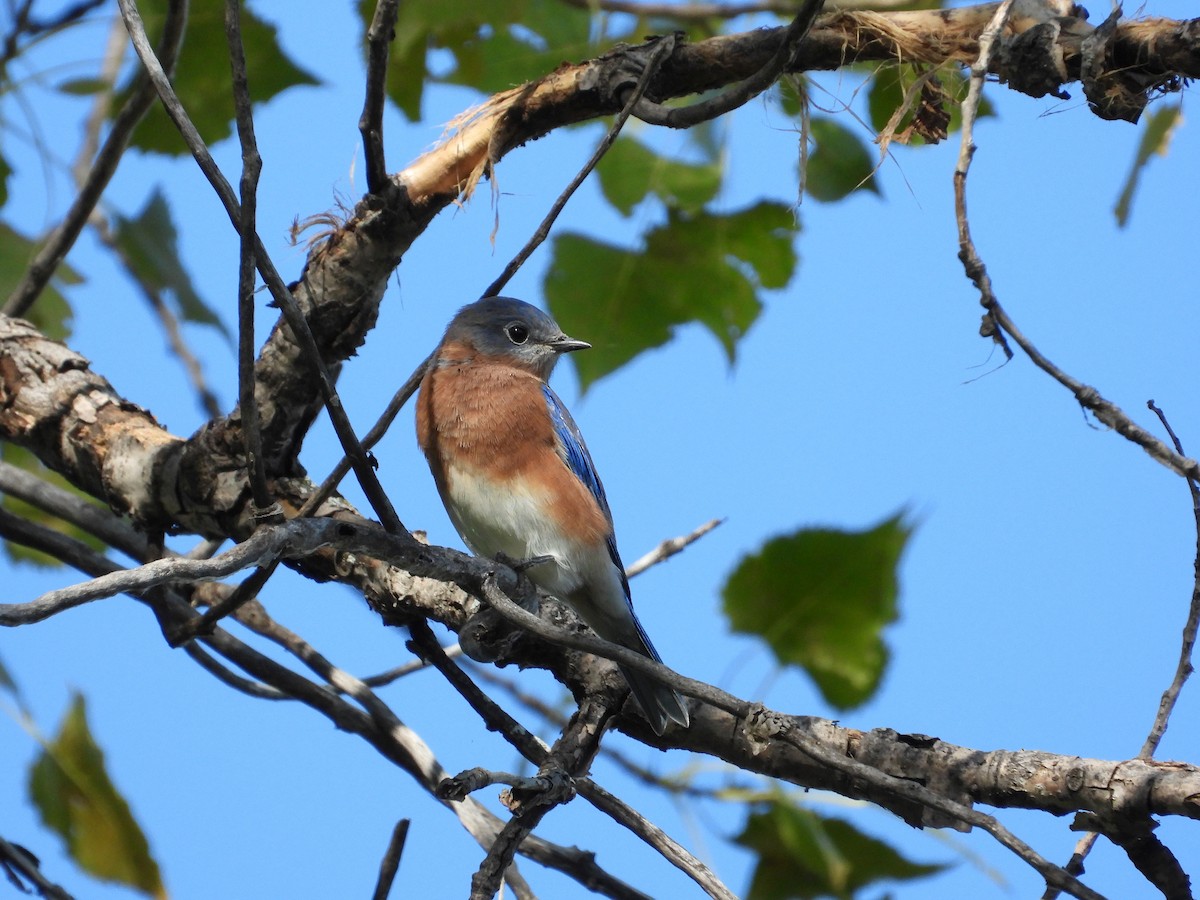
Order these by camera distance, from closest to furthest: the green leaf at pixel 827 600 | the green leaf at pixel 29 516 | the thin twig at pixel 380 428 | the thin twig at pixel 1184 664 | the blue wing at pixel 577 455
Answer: the thin twig at pixel 1184 664 → the thin twig at pixel 380 428 → the green leaf at pixel 827 600 → the blue wing at pixel 577 455 → the green leaf at pixel 29 516

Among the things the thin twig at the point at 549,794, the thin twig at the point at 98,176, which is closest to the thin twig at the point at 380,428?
the thin twig at the point at 549,794

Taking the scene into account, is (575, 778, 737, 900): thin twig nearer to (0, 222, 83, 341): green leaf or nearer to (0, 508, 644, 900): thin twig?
(0, 508, 644, 900): thin twig

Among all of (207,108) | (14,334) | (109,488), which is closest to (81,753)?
(109,488)

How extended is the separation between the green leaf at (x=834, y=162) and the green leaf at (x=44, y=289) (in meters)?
2.90

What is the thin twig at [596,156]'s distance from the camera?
3.04 metres

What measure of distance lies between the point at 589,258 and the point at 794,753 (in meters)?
2.16

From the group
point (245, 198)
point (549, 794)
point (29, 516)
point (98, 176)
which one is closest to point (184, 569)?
point (245, 198)

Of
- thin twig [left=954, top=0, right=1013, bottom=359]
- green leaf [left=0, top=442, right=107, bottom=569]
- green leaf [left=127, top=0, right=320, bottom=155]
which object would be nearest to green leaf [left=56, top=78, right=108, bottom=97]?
green leaf [left=127, top=0, right=320, bottom=155]

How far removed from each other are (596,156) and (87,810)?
2.67 m

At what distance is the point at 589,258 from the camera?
14.9 feet

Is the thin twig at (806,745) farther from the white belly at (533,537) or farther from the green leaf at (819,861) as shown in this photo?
the white belly at (533,537)

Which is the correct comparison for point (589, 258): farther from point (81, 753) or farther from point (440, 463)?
point (81, 753)

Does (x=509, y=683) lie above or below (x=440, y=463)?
below

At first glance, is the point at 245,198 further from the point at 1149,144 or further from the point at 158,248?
the point at 1149,144
